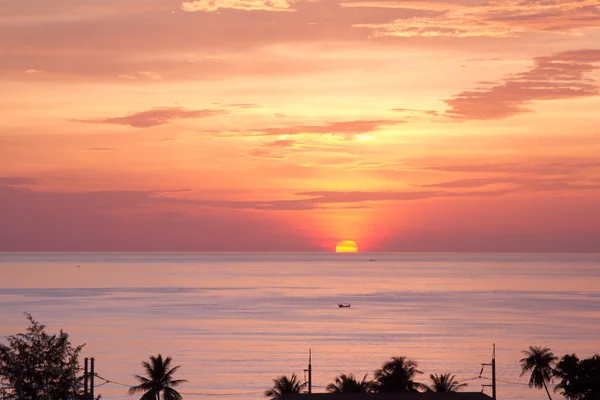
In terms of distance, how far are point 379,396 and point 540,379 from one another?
35.4m

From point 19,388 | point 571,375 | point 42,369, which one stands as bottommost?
point 19,388

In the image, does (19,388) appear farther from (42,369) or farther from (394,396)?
(394,396)

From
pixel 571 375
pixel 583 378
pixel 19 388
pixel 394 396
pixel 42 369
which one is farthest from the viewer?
pixel 571 375

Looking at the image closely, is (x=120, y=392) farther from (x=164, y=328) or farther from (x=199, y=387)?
(x=164, y=328)

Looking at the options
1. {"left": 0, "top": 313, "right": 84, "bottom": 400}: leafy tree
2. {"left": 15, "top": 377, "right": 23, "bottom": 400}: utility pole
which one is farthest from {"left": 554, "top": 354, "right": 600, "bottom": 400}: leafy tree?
{"left": 15, "top": 377, "right": 23, "bottom": 400}: utility pole

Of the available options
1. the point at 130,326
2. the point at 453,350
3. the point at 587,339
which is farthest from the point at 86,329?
the point at 587,339

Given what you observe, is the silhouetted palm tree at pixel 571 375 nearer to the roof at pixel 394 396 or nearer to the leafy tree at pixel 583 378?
the leafy tree at pixel 583 378

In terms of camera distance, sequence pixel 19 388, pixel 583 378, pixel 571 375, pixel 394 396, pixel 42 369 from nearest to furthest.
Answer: pixel 19 388, pixel 42 369, pixel 394 396, pixel 583 378, pixel 571 375

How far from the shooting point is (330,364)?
5733 inches

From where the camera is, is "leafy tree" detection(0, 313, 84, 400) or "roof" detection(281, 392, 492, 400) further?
"roof" detection(281, 392, 492, 400)

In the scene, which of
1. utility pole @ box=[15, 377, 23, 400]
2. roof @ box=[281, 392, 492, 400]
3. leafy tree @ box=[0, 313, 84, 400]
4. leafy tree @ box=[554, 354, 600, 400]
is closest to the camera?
utility pole @ box=[15, 377, 23, 400]

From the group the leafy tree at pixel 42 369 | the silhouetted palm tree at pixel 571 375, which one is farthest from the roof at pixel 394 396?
the silhouetted palm tree at pixel 571 375

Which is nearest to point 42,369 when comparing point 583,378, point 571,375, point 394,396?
point 394,396

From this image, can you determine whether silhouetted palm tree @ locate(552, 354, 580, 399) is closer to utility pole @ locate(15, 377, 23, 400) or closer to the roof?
the roof
